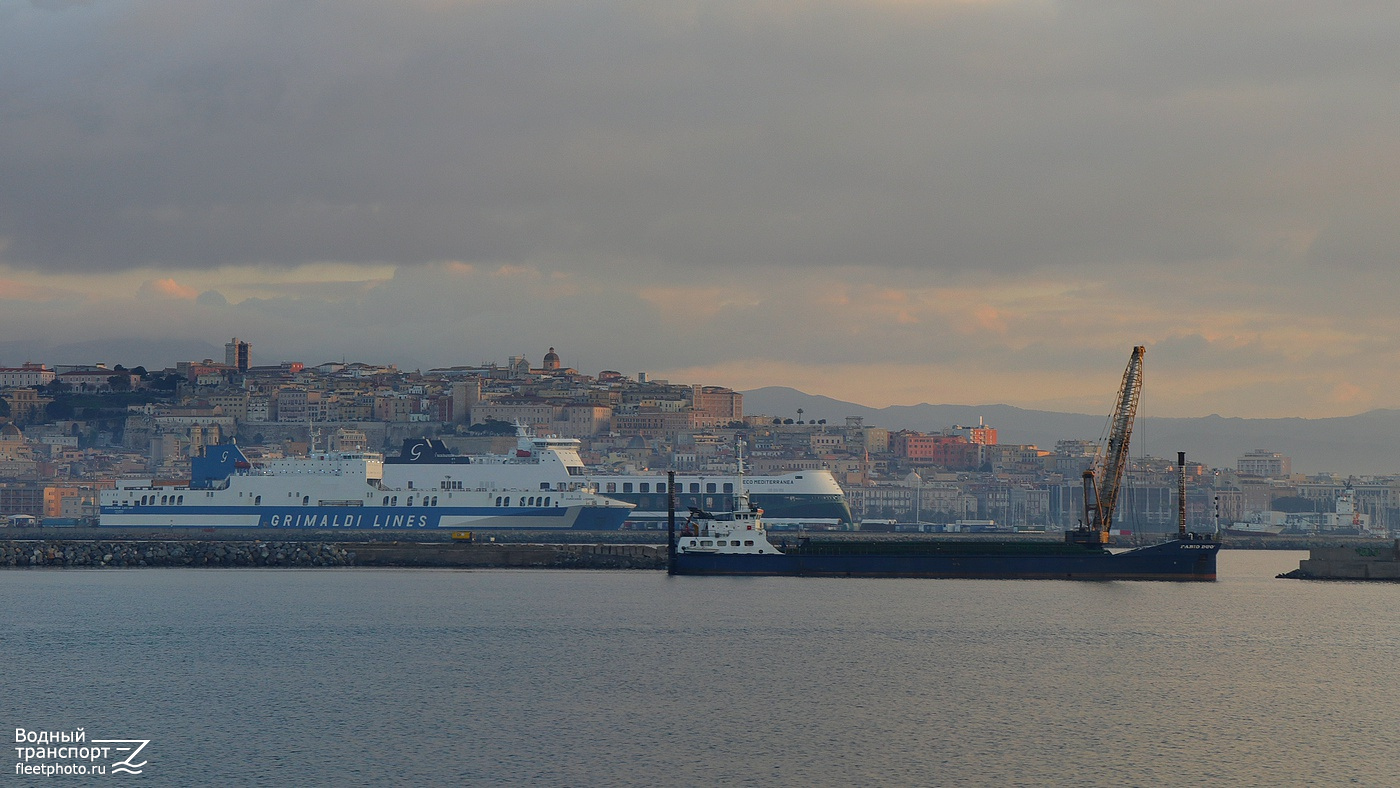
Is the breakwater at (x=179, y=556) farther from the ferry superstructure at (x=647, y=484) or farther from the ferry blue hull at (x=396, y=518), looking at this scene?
the ferry superstructure at (x=647, y=484)

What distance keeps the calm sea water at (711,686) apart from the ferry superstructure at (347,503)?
134 feet

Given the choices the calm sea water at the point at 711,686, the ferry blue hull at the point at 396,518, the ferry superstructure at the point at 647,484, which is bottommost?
the calm sea water at the point at 711,686

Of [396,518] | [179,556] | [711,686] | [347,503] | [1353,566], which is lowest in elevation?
[711,686]

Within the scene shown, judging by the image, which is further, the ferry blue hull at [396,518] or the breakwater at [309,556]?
the ferry blue hull at [396,518]

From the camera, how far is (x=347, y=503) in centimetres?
9444

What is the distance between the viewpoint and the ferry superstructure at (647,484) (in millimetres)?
98188

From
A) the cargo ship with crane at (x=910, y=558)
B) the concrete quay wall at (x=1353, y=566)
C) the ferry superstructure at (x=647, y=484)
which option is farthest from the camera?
the ferry superstructure at (x=647, y=484)

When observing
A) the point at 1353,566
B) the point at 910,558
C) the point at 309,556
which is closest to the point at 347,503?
the point at 309,556

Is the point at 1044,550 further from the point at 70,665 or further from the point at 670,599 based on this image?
the point at 70,665

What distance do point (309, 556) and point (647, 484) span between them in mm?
39003

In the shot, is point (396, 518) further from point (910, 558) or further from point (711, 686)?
point (711, 686)

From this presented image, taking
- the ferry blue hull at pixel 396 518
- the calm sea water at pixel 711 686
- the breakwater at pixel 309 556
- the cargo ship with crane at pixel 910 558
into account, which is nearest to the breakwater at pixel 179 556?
the breakwater at pixel 309 556

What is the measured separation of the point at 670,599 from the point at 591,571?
1528cm

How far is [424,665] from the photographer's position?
34.9 metres
